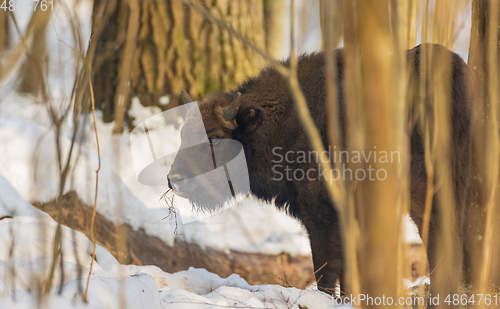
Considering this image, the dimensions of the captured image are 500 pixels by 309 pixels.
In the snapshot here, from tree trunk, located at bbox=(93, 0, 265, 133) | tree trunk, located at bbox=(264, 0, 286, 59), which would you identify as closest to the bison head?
tree trunk, located at bbox=(93, 0, 265, 133)

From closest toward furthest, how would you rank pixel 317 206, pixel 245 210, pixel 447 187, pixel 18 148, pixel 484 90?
1. pixel 447 187
2. pixel 484 90
3. pixel 317 206
4. pixel 18 148
5. pixel 245 210

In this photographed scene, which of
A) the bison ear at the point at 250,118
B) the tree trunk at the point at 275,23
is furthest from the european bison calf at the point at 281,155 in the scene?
the tree trunk at the point at 275,23

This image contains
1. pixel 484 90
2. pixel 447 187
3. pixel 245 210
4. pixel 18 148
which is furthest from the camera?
pixel 245 210

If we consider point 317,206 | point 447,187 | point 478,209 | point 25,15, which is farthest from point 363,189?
point 25,15

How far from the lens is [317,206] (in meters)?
3.31

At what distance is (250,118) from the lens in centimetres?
366

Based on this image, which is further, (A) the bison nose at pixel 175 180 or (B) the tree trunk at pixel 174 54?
(B) the tree trunk at pixel 174 54

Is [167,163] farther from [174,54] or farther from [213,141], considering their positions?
[174,54]

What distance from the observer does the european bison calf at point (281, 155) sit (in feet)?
10.7

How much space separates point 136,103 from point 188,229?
212 cm

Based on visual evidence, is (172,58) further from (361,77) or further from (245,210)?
(361,77)

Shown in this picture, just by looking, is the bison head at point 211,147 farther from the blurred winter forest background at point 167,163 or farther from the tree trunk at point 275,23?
the tree trunk at point 275,23

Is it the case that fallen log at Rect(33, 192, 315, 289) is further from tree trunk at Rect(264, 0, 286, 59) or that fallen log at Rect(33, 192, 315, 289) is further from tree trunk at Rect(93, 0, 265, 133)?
tree trunk at Rect(264, 0, 286, 59)

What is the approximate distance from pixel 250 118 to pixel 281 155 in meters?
0.53
